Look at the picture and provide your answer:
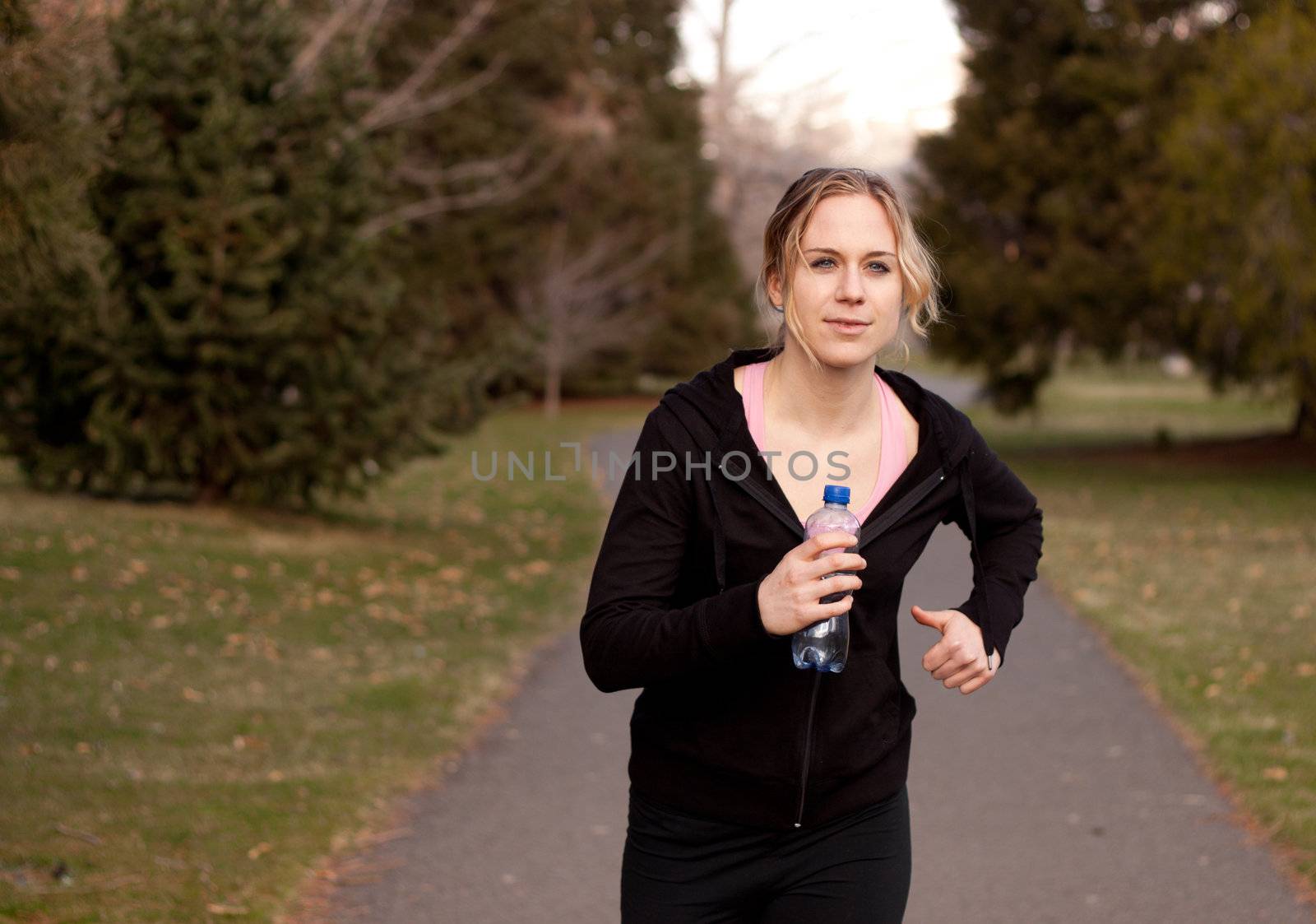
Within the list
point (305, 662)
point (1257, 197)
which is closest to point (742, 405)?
point (305, 662)

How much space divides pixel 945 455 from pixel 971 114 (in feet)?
81.3

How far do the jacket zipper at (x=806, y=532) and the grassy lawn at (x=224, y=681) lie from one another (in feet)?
9.65

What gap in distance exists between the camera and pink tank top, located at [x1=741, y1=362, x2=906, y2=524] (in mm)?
2549

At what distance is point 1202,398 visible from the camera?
167ft

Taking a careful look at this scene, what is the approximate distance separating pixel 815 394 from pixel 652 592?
48 centimetres

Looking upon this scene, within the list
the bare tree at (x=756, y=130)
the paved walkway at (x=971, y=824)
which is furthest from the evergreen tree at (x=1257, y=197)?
the bare tree at (x=756, y=130)

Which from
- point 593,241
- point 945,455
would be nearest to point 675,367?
point 593,241

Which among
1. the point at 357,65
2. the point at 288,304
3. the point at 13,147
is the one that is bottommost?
the point at 288,304

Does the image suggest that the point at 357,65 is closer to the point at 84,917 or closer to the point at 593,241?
the point at 84,917

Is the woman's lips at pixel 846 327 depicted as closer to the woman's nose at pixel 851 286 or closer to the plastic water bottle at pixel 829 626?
the woman's nose at pixel 851 286

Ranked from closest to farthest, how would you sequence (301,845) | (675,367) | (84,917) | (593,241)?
(84,917), (301,845), (593,241), (675,367)

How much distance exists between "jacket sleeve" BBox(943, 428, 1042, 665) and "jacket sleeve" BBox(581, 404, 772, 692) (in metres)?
0.58

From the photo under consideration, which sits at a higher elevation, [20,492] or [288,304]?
[288,304]

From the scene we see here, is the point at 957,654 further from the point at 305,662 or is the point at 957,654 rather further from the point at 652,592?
the point at 305,662
